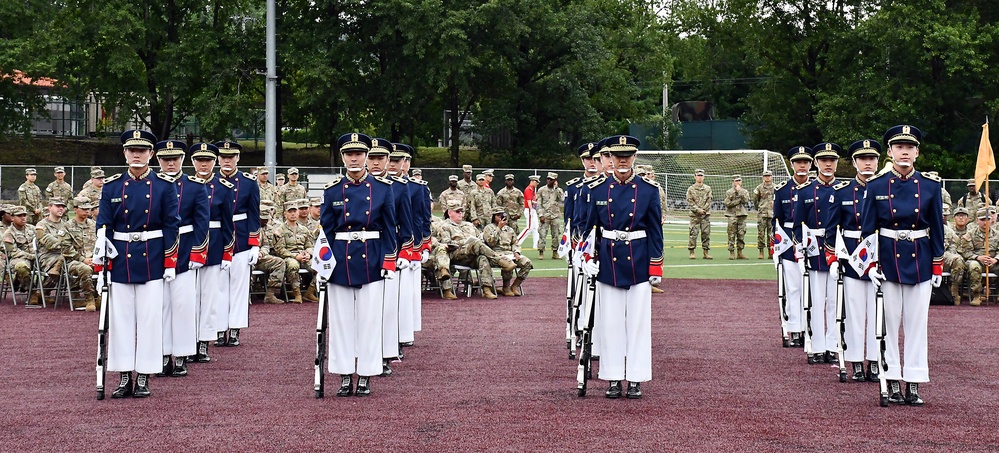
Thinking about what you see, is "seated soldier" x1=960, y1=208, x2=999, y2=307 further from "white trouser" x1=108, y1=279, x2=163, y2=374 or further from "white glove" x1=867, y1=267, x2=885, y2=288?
"white trouser" x1=108, y1=279, x2=163, y2=374

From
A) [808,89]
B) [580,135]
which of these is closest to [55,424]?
[580,135]

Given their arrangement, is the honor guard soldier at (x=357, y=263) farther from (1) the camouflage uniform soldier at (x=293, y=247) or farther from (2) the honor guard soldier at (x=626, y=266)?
(1) the camouflage uniform soldier at (x=293, y=247)

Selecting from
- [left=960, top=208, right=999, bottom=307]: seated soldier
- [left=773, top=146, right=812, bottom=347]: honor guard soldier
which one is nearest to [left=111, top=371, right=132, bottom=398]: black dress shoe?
[left=773, top=146, right=812, bottom=347]: honor guard soldier

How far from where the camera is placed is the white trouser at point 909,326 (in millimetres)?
9953

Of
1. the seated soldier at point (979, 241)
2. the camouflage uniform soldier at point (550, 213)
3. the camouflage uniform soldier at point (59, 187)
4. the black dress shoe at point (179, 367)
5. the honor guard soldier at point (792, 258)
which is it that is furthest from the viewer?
the camouflage uniform soldier at point (550, 213)

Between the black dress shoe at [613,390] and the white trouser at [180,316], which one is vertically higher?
the white trouser at [180,316]

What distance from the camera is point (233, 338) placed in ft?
44.4

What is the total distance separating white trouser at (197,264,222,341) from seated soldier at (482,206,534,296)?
6.48m

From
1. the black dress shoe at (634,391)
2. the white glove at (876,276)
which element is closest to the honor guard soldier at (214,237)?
the black dress shoe at (634,391)

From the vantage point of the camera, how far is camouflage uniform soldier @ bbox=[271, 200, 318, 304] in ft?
58.9

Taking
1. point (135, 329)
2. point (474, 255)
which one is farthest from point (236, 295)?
point (474, 255)

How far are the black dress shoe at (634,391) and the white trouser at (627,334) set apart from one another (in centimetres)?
9

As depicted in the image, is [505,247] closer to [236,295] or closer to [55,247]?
[236,295]

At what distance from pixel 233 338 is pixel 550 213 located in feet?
47.6
